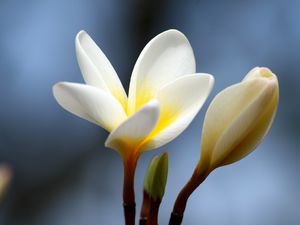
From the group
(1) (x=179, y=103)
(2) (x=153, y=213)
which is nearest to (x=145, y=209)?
(2) (x=153, y=213)

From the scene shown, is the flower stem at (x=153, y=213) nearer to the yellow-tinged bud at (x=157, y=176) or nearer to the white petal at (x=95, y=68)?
the yellow-tinged bud at (x=157, y=176)

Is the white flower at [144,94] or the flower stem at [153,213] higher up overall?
the white flower at [144,94]

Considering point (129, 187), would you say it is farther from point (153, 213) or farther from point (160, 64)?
point (160, 64)

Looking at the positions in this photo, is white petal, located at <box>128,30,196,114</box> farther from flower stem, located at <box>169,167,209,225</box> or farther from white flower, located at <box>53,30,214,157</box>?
flower stem, located at <box>169,167,209,225</box>

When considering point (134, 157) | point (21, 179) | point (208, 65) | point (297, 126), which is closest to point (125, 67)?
point (208, 65)

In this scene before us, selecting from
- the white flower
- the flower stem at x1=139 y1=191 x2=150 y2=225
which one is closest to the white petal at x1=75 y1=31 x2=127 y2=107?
the white flower

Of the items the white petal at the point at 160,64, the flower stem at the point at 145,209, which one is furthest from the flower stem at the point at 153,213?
the white petal at the point at 160,64
